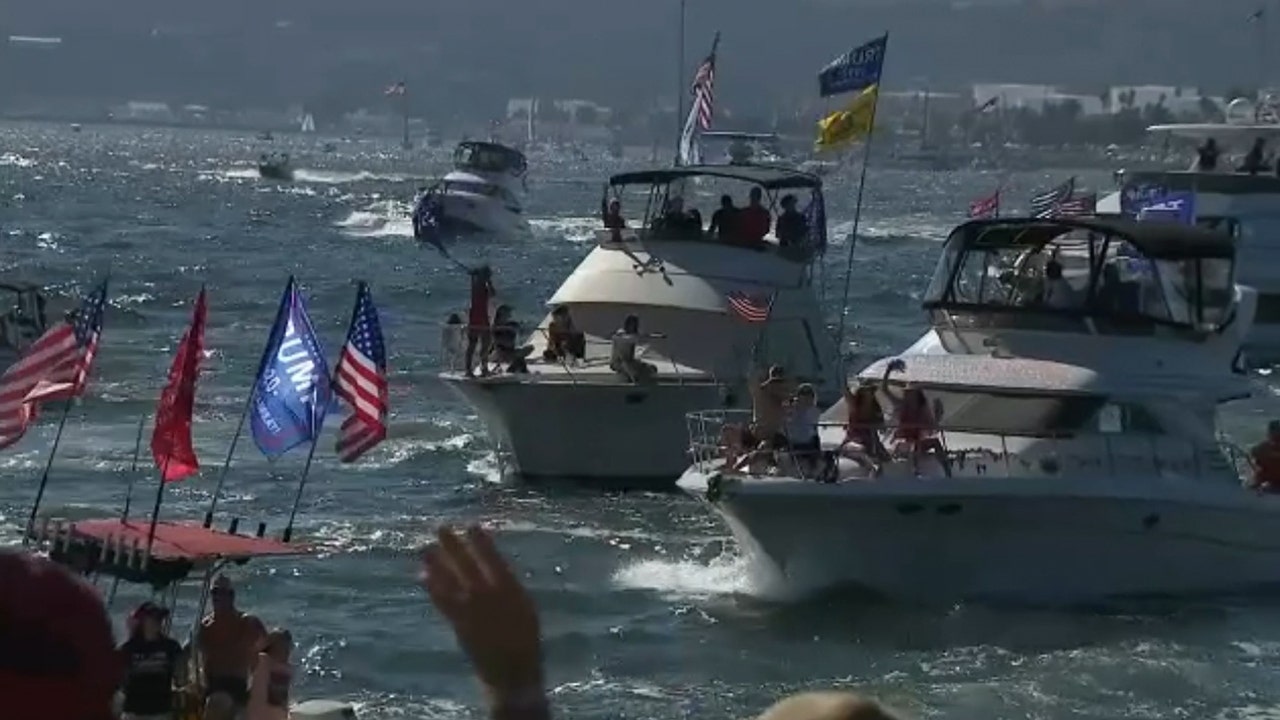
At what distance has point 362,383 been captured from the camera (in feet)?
55.8

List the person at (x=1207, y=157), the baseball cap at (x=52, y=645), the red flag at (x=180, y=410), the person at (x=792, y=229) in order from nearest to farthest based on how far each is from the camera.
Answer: the baseball cap at (x=52, y=645) → the red flag at (x=180, y=410) → the person at (x=792, y=229) → the person at (x=1207, y=157)

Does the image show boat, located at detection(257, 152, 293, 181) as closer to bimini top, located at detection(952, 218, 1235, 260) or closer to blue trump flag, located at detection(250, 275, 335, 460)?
bimini top, located at detection(952, 218, 1235, 260)

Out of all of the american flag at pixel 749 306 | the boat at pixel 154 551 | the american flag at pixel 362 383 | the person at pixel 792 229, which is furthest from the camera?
the person at pixel 792 229

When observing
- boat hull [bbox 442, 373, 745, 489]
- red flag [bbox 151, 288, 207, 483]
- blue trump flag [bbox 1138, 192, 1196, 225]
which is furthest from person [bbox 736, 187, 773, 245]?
red flag [bbox 151, 288, 207, 483]

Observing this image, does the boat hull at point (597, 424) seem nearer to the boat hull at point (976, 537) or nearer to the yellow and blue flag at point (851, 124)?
the yellow and blue flag at point (851, 124)

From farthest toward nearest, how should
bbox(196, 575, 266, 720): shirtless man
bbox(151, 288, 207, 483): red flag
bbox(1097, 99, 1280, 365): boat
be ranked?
1. bbox(1097, 99, 1280, 365): boat
2. bbox(151, 288, 207, 483): red flag
3. bbox(196, 575, 266, 720): shirtless man

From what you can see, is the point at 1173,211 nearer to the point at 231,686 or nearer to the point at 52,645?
the point at 231,686

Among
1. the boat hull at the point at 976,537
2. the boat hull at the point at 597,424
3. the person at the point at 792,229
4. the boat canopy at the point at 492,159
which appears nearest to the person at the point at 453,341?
the boat hull at the point at 597,424

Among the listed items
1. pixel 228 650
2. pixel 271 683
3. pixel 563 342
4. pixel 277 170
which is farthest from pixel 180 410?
pixel 277 170

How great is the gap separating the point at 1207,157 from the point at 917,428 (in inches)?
1287

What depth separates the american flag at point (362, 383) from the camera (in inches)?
661

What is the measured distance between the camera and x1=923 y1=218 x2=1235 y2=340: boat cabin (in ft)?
82.2

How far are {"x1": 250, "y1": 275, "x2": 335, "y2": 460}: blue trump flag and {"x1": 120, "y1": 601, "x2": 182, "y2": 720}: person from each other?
180 cm

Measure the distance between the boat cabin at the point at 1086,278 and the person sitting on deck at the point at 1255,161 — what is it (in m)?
27.9
